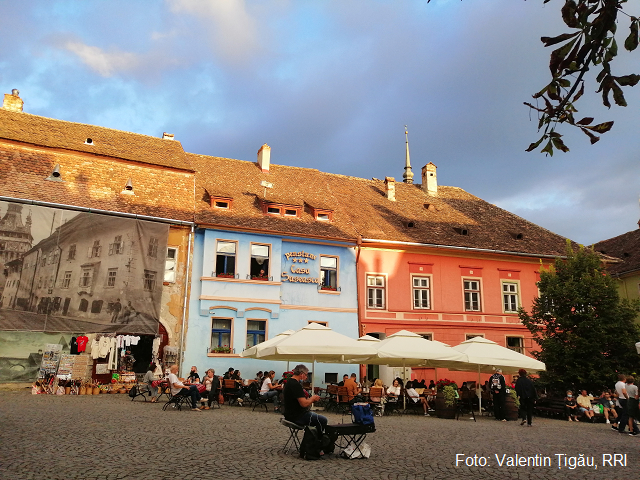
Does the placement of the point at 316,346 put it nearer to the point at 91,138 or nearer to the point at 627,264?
the point at 91,138

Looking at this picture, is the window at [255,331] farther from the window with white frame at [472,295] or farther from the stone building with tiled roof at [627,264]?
the stone building with tiled roof at [627,264]

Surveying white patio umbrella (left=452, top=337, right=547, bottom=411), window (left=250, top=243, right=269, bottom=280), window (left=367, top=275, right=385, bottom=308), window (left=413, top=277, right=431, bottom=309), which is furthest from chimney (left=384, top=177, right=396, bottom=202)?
white patio umbrella (left=452, top=337, right=547, bottom=411)

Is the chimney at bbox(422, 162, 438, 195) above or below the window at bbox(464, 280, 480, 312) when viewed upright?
above

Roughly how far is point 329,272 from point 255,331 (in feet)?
14.7

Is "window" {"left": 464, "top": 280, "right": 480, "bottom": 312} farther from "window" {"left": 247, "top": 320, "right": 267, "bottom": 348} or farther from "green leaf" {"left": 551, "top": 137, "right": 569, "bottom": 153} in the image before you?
"green leaf" {"left": 551, "top": 137, "right": 569, "bottom": 153}

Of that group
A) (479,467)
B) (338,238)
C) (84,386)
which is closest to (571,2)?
(479,467)

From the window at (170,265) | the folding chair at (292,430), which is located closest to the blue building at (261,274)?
the window at (170,265)

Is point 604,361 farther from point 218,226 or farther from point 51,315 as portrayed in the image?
point 51,315

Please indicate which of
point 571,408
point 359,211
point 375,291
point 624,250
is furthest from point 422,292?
point 624,250

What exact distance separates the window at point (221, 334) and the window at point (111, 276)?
4.27m

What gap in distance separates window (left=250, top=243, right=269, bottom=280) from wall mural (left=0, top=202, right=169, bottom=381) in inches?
150

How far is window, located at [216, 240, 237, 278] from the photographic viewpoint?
78.5ft

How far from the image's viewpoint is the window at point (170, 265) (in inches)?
911

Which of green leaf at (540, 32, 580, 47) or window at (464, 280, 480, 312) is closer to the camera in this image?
green leaf at (540, 32, 580, 47)
